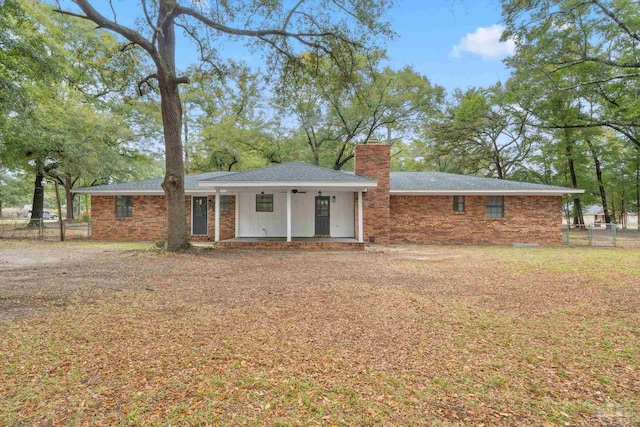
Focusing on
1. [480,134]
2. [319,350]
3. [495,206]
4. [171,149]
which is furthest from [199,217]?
[480,134]

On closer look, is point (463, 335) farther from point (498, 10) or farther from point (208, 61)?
point (208, 61)

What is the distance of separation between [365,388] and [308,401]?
1.56 ft


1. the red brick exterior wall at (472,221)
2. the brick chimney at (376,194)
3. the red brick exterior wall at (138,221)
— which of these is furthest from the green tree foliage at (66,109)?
the red brick exterior wall at (472,221)

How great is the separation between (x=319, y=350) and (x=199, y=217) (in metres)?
13.0

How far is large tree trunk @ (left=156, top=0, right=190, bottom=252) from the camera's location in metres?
10.9

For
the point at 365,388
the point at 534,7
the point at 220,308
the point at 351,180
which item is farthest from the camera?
the point at 351,180

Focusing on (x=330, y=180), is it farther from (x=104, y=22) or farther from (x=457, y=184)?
(x=104, y=22)

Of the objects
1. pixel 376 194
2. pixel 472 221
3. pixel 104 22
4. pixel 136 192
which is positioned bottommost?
pixel 472 221

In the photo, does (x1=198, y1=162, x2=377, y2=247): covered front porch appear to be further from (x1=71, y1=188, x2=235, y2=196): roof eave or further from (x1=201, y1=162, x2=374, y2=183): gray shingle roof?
(x1=201, y1=162, x2=374, y2=183): gray shingle roof

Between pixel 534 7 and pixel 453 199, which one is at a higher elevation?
pixel 534 7

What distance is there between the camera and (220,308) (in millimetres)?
4973

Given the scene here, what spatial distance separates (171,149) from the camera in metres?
11.0

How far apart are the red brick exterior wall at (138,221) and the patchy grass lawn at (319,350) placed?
829 centimetres

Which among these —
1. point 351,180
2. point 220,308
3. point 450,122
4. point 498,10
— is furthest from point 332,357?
point 450,122
